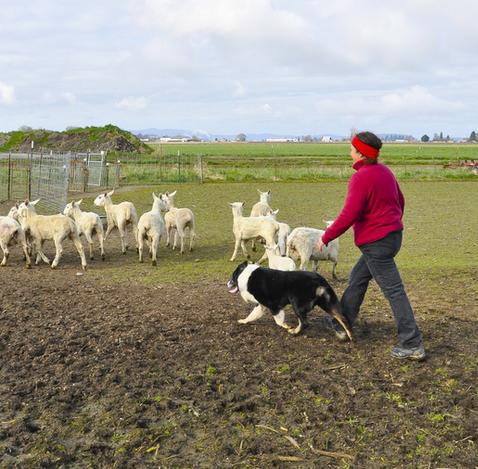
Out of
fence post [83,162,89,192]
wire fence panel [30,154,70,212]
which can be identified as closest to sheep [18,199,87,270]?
wire fence panel [30,154,70,212]

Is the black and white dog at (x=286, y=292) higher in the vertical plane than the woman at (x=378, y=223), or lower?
lower

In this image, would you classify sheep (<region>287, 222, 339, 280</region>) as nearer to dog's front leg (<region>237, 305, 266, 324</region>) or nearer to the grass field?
the grass field

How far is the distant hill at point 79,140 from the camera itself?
52250 millimetres

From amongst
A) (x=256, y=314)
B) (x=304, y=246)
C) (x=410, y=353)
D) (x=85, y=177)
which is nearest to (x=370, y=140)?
(x=410, y=353)

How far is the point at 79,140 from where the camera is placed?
175ft

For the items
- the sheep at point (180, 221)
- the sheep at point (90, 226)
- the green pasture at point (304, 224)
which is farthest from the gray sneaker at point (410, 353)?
the sheep at point (90, 226)

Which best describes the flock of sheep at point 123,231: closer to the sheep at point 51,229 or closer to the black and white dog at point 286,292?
the sheep at point 51,229

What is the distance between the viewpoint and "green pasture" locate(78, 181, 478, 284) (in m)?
12.1

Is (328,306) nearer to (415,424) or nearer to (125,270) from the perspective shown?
(415,424)

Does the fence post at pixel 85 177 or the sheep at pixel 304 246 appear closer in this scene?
the sheep at pixel 304 246

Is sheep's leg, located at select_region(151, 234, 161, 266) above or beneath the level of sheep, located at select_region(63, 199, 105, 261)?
beneath

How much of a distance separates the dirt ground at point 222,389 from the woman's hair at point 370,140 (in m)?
2.10

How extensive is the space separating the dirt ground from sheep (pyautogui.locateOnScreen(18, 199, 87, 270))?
360 cm

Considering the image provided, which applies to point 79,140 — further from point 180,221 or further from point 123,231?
point 180,221
